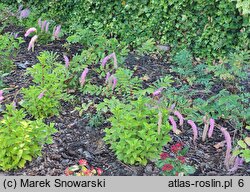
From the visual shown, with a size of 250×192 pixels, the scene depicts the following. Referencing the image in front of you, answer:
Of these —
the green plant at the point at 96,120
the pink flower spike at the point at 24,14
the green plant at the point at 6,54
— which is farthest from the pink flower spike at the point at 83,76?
the pink flower spike at the point at 24,14

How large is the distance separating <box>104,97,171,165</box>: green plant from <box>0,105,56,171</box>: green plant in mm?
525

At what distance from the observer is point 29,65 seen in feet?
17.0

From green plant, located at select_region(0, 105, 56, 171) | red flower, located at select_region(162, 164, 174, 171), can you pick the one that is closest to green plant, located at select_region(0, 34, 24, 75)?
green plant, located at select_region(0, 105, 56, 171)

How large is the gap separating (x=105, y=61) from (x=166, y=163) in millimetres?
1593

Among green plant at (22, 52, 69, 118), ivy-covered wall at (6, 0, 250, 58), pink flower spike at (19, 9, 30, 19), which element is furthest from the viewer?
Answer: pink flower spike at (19, 9, 30, 19)

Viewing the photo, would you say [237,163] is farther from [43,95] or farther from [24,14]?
[24,14]

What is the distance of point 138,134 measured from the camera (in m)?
3.46

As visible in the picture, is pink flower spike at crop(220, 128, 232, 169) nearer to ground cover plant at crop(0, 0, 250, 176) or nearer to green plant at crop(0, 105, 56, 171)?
ground cover plant at crop(0, 0, 250, 176)

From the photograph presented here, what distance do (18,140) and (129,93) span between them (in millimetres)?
1383

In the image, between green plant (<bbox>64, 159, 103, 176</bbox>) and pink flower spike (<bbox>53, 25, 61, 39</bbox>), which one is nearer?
green plant (<bbox>64, 159, 103, 176</bbox>)

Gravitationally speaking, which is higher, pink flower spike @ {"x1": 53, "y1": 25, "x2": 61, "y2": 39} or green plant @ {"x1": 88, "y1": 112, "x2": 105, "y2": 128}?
pink flower spike @ {"x1": 53, "y1": 25, "x2": 61, "y2": 39}

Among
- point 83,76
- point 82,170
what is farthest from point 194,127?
point 83,76

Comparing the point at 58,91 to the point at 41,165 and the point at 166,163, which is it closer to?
the point at 41,165

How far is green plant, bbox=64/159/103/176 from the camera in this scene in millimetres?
3305
